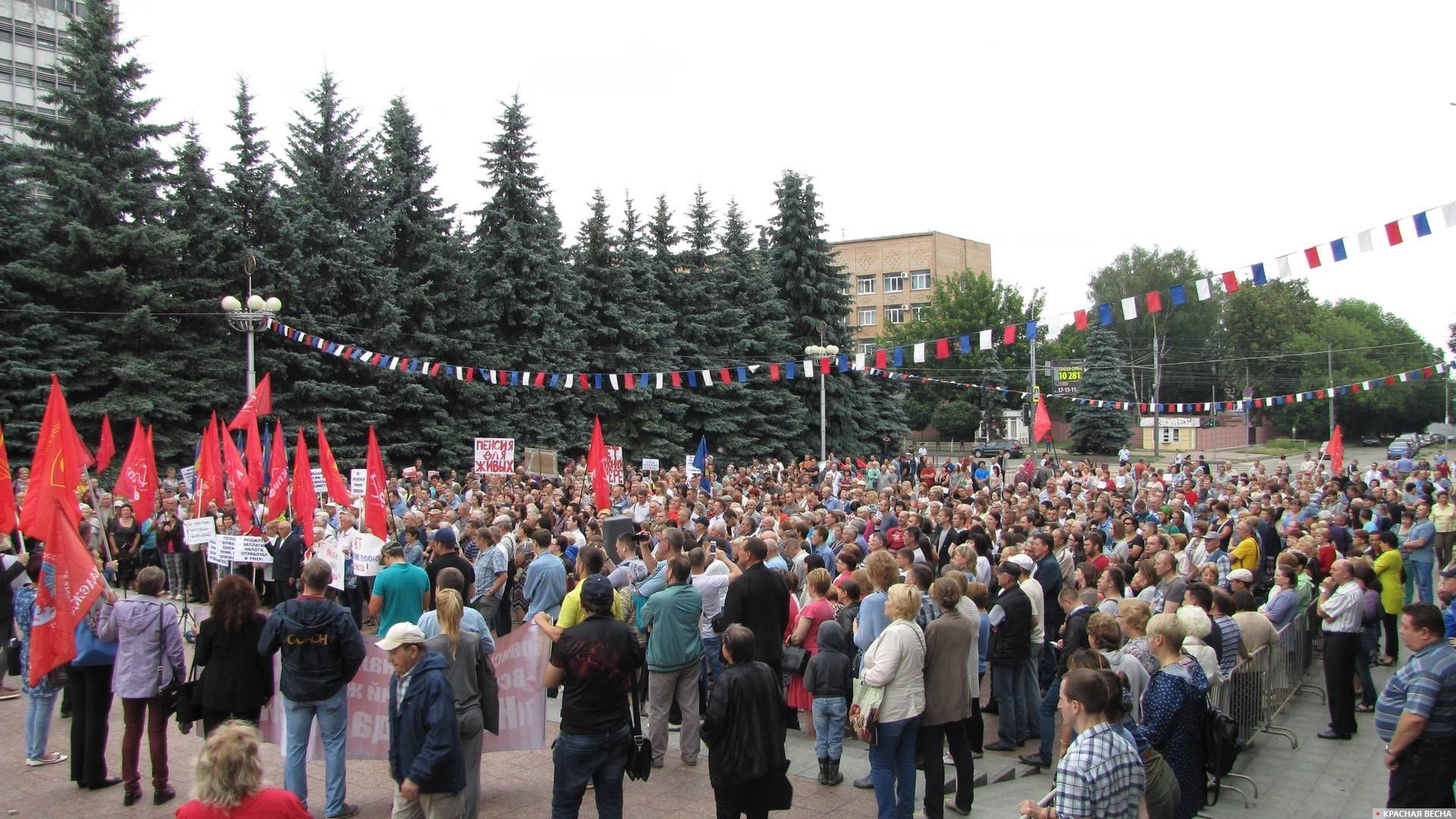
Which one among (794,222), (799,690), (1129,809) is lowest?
(799,690)

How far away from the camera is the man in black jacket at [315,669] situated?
627 cm

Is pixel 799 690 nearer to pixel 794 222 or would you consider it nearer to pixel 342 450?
pixel 342 450

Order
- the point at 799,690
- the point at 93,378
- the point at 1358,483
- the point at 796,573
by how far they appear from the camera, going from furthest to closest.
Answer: the point at 93,378 → the point at 1358,483 → the point at 796,573 → the point at 799,690

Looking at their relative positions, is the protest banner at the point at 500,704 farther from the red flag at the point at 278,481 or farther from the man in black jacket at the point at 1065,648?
the red flag at the point at 278,481

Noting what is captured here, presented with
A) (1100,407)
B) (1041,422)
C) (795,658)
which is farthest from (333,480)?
(1100,407)

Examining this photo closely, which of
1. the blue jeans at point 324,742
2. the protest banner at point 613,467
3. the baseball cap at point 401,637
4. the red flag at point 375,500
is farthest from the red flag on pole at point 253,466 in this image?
the baseball cap at point 401,637

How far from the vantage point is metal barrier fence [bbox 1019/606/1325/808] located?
23.8ft

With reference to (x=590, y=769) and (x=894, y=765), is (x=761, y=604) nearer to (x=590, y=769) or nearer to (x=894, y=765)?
(x=894, y=765)

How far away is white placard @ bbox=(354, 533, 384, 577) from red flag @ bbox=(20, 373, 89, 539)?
3.48 meters

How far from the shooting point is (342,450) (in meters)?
28.3

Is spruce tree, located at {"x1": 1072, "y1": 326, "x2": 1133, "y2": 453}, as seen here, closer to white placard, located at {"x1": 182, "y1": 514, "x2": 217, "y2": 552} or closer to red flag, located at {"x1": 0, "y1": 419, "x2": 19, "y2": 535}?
white placard, located at {"x1": 182, "y1": 514, "x2": 217, "y2": 552}

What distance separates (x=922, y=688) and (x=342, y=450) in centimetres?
2549

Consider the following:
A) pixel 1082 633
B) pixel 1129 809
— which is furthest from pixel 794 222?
pixel 1129 809

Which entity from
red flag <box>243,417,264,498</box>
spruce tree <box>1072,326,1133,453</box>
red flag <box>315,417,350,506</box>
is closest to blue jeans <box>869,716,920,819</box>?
red flag <box>315,417,350,506</box>
